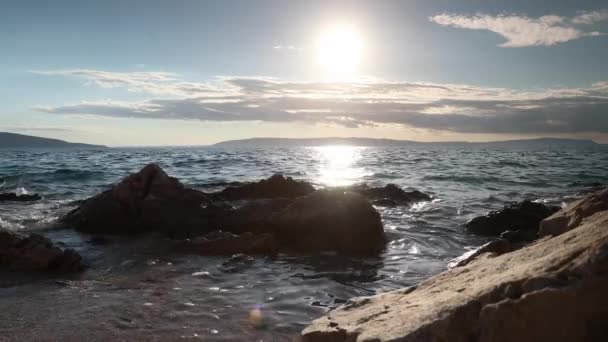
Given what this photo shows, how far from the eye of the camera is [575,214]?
166 inches

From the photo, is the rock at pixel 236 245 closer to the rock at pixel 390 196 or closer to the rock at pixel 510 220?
the rock at pixel 510 220

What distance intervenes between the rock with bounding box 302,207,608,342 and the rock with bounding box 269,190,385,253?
4.87 metres

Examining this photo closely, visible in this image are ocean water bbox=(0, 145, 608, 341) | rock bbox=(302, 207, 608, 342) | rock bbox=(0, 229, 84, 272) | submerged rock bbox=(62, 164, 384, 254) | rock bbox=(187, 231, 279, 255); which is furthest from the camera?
submerged rock bbox=(62, 164, 384, 254)

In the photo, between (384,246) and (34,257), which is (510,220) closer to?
(384,246)

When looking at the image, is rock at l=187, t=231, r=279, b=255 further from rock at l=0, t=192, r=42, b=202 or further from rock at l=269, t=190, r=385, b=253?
rock at l=0, t=192, r=42, b=202

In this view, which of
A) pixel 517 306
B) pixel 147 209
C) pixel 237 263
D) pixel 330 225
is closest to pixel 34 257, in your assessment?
pixel 237 263

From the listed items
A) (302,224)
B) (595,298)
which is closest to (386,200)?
(302,224)

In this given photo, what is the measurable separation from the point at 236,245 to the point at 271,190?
4.65 m

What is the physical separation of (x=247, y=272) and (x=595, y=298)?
480cm

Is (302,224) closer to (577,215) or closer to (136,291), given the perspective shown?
(136,291)

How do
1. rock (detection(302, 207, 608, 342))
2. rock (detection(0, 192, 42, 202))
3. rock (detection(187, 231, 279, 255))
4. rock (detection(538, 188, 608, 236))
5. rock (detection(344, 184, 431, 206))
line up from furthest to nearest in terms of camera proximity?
rock (detection(0, 192, 42, 202)) → rock (detection(344, 184, 431, 206)) → rock (detection(187, 231, 279, 255)) → rock (detection(538, 188, 608, 236)) → rock (detection(302, 207, 608, 342))

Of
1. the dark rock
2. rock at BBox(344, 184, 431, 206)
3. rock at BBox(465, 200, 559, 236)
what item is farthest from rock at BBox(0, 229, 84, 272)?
rock at BBox(344, 184, 431, 206)

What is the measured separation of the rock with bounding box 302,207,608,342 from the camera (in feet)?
8.11


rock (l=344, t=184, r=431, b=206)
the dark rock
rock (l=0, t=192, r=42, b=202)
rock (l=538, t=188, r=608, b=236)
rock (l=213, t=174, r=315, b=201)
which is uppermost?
rock (l=538, t=188, r=608, b=236)
